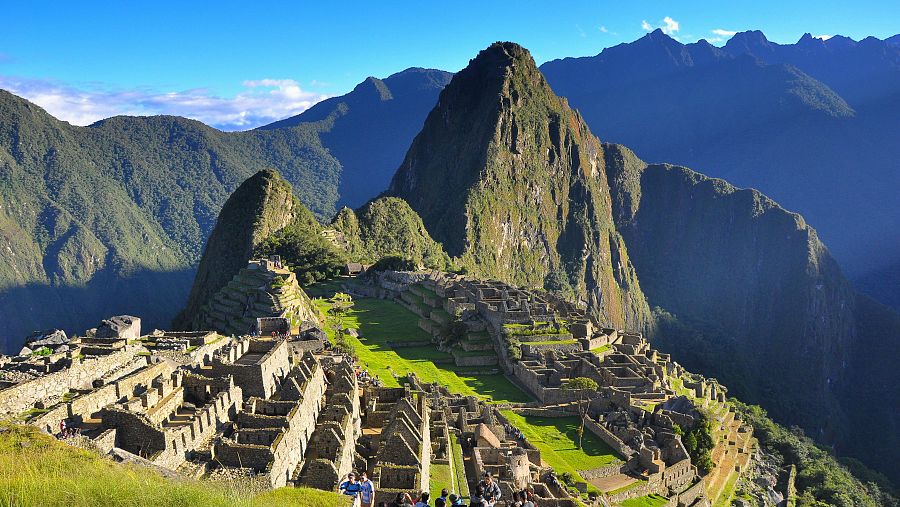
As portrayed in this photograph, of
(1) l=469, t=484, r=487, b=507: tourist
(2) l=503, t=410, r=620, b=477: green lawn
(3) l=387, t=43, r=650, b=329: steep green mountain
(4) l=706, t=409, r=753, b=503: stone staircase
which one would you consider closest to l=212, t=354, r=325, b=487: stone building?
(1) l=469, t=484, r=487, b=507: tourist

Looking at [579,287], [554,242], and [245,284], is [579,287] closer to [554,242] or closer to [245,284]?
[554,242]

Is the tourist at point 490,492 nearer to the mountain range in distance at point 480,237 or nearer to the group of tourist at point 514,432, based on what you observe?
the group of tourist at point 514,432

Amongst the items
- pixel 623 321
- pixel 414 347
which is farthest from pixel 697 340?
pixel 414 347

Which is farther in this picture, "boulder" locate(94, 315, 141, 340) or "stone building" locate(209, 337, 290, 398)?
"boulder" locate(94, 315, 141, 340)

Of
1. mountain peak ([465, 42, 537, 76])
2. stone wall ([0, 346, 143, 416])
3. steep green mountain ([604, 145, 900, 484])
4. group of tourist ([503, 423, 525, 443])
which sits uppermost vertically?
mountain peak ([465, 42, 537, 76])

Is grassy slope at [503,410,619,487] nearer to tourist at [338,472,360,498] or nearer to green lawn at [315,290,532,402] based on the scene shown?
green lawn at [315,290,532,402]

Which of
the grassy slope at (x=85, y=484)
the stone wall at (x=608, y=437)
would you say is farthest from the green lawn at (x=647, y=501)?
the grassy slope at (x=85, y=484)

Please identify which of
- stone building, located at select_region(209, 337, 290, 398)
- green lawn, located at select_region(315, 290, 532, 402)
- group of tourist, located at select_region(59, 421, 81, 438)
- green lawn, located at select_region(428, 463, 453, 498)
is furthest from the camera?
green lawn, located at select_region(315, 290, 532, 402)
